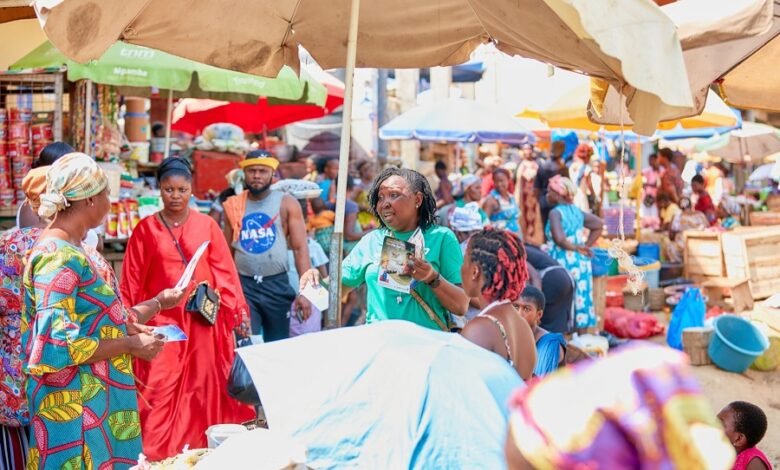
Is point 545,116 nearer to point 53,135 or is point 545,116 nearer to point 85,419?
point 53,135

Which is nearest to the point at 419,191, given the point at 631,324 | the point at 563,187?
the point at 563,187

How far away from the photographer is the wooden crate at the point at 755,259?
41.3 feet

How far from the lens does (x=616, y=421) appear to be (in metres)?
1.55

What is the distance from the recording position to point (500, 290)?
11.7 feet

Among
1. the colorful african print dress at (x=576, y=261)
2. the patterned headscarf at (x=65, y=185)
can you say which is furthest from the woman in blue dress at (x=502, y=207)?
the patterned headscarf at (x=65, y=185)

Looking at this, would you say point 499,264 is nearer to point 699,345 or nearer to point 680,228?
point 699,345

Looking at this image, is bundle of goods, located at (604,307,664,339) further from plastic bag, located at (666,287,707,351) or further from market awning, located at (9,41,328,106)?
market awning, located at (9,41,328,106)

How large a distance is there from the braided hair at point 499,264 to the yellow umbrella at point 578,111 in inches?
227

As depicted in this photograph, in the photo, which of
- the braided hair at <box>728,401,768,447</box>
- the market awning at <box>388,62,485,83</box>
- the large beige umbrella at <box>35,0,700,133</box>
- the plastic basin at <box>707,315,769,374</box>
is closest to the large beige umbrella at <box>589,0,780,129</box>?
the large beige umbrella at <box>35,0,700,133</box>

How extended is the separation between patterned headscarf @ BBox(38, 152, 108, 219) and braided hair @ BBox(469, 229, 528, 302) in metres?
1.61

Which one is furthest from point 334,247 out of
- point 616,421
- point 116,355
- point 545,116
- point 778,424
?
point 545,116

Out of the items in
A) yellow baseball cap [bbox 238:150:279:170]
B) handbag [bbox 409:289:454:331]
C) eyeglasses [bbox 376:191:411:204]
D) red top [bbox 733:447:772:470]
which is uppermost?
yellow baseball cap [bbox 238:150:279:170]

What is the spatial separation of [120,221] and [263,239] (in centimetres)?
123

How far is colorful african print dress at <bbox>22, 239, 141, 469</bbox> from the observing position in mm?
3703
